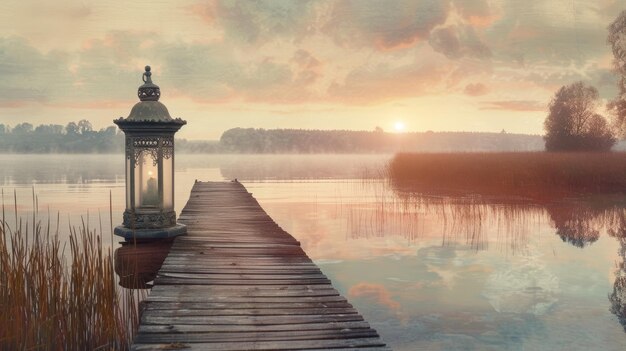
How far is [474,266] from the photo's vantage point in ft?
31.5

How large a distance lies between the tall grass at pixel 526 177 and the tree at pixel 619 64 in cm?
769

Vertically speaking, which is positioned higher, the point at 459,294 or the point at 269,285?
the point at 269,285

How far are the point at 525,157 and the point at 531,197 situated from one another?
5.99 metres

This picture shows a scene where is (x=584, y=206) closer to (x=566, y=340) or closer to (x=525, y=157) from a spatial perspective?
(x=525, y=157)

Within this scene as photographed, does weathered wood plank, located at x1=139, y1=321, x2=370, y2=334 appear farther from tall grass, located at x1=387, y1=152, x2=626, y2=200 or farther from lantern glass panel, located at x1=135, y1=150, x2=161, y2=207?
tall grass, located at x1=387, y1=152, x2=626, y2=200

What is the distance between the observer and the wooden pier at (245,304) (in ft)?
11.7

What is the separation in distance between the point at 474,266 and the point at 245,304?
20.4 ft

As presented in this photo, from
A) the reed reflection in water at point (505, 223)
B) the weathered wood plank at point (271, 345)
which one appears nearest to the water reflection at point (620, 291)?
the reed reflection in water at point (505, 223)

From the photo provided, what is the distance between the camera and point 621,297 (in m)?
7.91

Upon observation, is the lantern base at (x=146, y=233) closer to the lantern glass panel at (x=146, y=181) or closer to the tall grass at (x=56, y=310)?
the lantern glass panel at (x=146, y=181)

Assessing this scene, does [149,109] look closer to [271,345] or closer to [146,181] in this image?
[146,181]

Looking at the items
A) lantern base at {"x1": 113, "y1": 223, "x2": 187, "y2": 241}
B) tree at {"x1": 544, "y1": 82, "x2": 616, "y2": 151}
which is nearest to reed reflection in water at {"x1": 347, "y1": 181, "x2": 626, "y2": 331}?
lantern base at {"x1": 113, "y1": 223, "x2": 187, "y2": 241}

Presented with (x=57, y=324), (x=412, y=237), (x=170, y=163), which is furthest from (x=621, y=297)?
(x=57, y=324)

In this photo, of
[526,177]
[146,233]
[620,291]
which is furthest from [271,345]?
[526,177]
